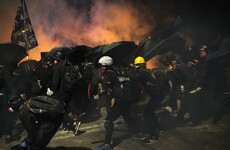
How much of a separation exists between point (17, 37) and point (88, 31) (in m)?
11.2

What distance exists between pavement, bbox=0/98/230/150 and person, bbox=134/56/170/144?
0.78 feet

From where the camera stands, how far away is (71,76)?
4.49 meters

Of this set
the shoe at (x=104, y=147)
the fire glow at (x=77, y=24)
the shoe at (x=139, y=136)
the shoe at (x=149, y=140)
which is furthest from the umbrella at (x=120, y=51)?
the fire glow at (x=77, y=24)

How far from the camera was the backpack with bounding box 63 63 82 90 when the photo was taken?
14.6ft

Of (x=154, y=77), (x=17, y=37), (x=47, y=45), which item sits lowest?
(x=154, y=77)

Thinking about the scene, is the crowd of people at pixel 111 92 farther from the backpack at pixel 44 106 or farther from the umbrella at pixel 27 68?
the umbrella at pixel 27 68

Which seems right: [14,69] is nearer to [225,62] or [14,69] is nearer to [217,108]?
[217,108]

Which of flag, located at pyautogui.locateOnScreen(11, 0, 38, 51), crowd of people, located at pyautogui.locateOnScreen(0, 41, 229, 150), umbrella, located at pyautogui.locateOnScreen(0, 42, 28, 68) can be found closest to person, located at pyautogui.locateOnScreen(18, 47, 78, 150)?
crowd of people, located at pyautogui.locateOnScreen(0, 41, 229, 150)

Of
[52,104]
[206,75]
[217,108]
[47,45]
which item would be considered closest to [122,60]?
[206,75]

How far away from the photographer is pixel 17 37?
800cm

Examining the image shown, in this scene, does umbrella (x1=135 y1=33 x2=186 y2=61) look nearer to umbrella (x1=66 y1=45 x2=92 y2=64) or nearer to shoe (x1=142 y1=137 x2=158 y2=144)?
shoe (x1=142 y1=137 x2=158 y2=144)

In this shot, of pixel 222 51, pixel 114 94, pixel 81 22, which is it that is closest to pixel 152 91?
pixel 114 94

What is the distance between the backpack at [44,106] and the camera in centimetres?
424

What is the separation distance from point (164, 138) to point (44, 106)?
3.77m
